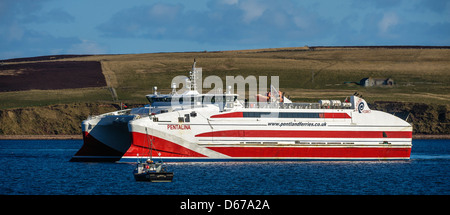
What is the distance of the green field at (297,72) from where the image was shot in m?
106

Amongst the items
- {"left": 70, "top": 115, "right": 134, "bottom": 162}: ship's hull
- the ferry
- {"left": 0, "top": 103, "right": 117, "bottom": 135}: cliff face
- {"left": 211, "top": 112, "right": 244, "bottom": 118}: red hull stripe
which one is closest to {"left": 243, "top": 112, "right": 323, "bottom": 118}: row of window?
the ferry

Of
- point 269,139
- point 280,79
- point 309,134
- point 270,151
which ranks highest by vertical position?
point 280,79

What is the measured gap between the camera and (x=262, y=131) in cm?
5497

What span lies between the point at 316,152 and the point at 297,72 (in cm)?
6777

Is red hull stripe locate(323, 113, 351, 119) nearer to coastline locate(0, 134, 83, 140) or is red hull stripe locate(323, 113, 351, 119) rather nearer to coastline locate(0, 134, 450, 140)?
coastline locate(0, 134, 450, 140)

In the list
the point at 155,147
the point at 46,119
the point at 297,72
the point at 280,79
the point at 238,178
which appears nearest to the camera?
the point at 238,178

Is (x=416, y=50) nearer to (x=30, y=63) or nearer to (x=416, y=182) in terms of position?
(x=30, y=63)

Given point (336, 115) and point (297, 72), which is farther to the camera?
point (297, 72)

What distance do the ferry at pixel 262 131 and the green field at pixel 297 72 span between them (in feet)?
143

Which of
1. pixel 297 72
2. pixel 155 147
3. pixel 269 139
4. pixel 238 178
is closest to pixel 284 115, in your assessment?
pixel 269 139

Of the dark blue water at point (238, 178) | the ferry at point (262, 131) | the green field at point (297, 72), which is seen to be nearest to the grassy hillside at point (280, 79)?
the green field at point (297, 72)

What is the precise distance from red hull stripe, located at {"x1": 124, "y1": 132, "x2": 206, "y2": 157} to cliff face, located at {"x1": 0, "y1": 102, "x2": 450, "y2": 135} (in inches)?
1827

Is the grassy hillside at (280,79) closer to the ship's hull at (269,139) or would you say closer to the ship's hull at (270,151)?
the ship's hull at (270,151)

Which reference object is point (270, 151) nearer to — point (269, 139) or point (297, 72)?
point (269, 139)
